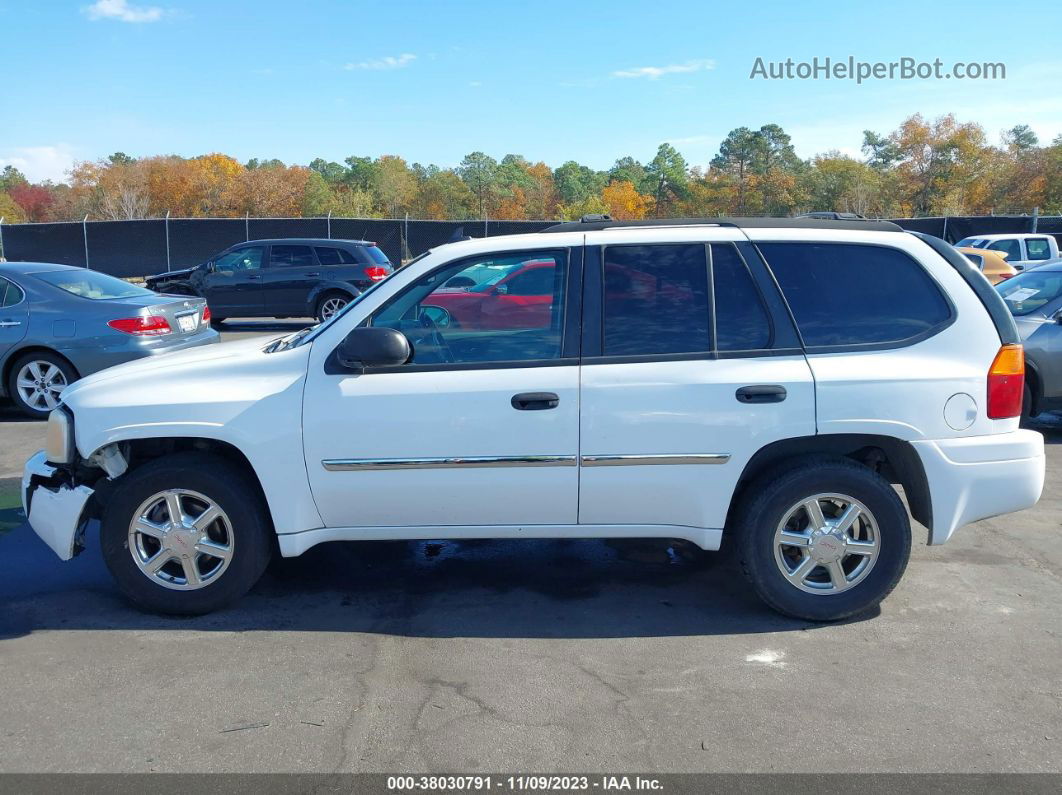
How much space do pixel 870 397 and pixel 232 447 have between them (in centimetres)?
303

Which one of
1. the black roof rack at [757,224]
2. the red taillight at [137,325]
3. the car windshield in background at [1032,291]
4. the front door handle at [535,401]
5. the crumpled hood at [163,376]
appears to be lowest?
the front door handle at [535,401]

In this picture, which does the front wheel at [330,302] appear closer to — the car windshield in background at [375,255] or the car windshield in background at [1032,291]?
the car windshield in background at [375,255]

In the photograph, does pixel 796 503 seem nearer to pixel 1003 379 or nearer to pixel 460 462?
pixel 1003 379

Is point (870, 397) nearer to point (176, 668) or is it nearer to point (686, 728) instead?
point (686, 728)

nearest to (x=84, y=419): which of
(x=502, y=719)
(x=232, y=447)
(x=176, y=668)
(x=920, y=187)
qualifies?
(x=232, y=447)

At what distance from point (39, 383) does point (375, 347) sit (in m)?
6.39

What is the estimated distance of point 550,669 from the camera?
3803 mm

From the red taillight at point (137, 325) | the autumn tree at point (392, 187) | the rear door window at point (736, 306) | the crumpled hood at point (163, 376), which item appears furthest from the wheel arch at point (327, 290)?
the autumn tree at point (392, 187)

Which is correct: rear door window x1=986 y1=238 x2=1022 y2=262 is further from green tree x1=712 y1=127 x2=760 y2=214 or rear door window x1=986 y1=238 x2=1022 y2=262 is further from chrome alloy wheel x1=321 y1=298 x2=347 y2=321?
green tree x1=712 y1=127 x2=760 y2=214

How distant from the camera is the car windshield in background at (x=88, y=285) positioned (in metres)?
8.98

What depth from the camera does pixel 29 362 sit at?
347 inches

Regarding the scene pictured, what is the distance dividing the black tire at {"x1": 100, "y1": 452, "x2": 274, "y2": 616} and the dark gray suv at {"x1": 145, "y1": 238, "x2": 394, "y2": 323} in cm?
1276

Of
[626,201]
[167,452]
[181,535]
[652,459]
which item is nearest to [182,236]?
[167,452]

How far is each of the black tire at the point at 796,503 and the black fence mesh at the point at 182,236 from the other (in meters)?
24.5
